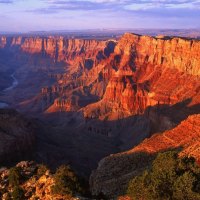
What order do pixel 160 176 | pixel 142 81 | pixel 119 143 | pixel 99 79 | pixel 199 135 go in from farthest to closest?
pixel 99 79
pixel 142 81
pixel 119 143
pixel 199 135
pixel 160 176

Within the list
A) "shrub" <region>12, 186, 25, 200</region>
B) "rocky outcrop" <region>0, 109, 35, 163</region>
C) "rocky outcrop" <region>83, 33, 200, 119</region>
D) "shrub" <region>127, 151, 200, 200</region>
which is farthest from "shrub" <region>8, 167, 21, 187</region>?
"rocky outcrop" <region>83, 33, 200, 119</region>

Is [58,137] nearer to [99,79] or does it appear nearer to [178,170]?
[178,170]

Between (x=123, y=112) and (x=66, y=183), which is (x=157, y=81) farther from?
(x=66, y=183)

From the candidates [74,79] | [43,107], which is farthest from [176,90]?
[74,79]

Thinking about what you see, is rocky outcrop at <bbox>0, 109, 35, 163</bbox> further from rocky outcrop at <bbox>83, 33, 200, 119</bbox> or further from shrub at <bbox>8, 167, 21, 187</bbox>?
rocky outcrop at <bbox>83, 33, 200, 119</bbox>

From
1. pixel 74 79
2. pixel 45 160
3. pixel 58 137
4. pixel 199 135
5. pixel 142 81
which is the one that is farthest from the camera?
pixel 74 79

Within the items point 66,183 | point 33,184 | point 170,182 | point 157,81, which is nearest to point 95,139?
point 157,81
